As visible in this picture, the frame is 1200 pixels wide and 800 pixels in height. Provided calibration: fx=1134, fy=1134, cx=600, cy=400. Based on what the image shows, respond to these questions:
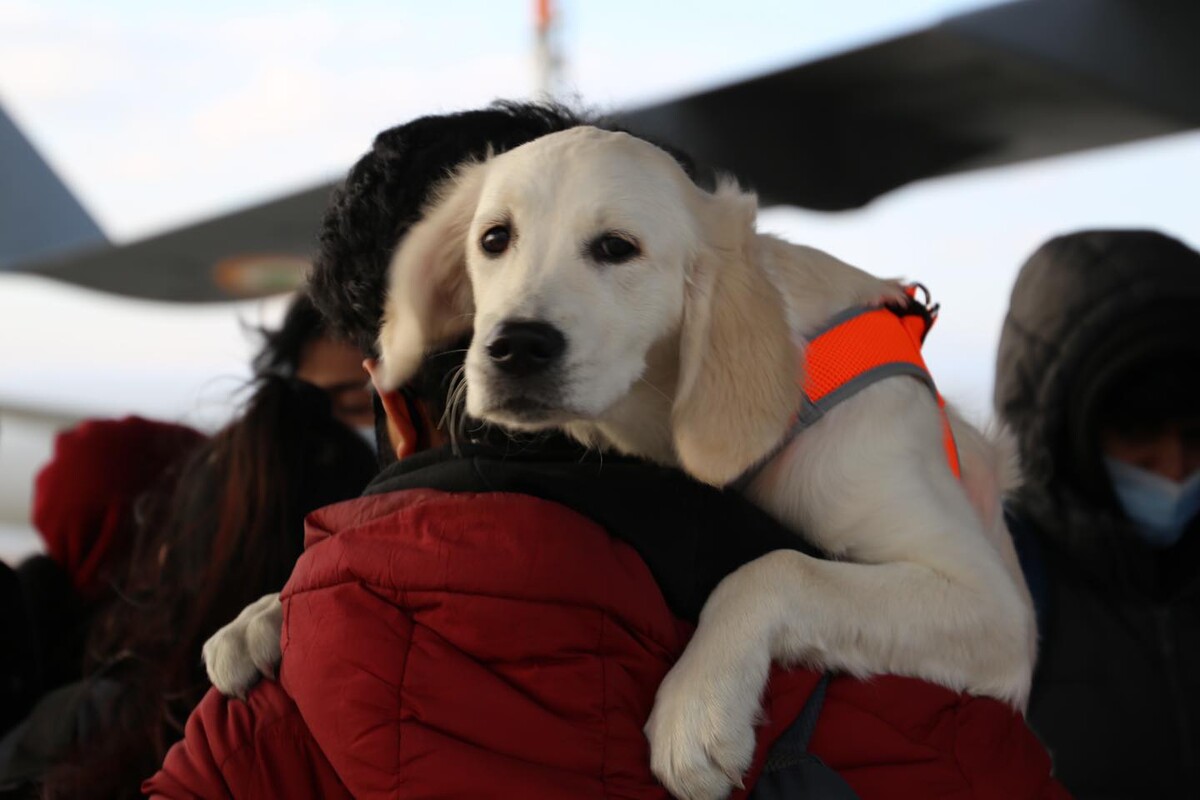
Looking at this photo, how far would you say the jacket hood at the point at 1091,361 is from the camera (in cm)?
199

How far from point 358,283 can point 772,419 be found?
0.47 metres

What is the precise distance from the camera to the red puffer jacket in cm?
92

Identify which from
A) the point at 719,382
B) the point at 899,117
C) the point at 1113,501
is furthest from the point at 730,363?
the point at 899,117

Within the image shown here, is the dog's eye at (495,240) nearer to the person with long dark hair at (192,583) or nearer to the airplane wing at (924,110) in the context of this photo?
the person with long dark hair at (192,583)

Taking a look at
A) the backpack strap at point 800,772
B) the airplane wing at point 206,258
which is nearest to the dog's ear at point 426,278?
the backpack strap at point 800,772

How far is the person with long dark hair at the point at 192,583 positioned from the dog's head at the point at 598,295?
477 mm

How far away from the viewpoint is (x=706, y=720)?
102 cm

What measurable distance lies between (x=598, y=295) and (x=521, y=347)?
130mm

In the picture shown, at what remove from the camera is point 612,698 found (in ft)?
3.21

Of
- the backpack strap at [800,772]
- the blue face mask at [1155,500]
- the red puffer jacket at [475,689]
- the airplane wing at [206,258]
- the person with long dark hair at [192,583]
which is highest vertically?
the red puffer jacket at [475,689]

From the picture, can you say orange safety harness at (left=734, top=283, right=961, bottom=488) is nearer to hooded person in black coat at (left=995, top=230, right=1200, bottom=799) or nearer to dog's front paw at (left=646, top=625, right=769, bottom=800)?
dog's front paw at (left=646, top=625, right=769, bottom=800)

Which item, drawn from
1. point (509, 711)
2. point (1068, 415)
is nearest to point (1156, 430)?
point (1068, 415)

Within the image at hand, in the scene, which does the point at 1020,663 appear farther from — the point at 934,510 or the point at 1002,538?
the point at 1002,538

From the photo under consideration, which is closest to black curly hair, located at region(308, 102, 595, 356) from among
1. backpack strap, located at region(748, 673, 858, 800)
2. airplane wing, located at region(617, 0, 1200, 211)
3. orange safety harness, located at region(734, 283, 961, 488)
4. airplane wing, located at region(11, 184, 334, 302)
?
orange safety harness, located at region(734, 283, 961, 488)
